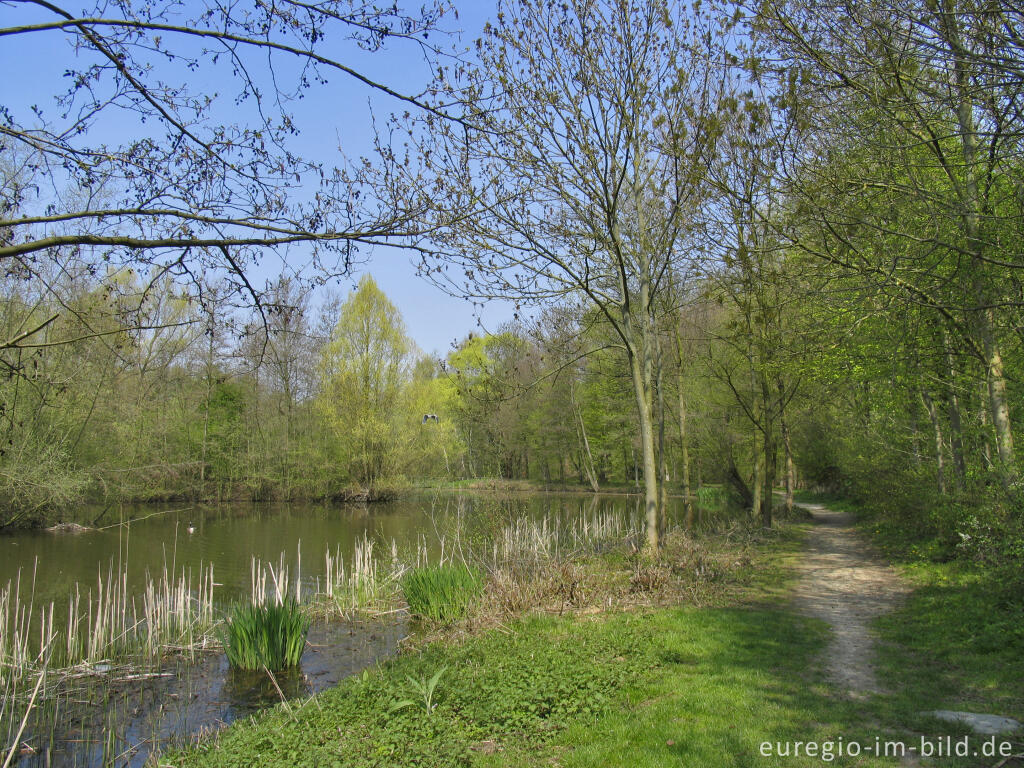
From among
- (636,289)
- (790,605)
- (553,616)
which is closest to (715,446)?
(636,289)

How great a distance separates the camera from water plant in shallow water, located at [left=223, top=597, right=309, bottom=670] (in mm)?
7809

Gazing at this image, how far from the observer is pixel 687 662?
18.8 ft

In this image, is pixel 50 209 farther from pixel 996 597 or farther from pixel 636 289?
pixel 636 289

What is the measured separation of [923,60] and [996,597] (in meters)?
5.28

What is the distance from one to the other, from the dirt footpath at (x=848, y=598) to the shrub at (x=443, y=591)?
4198mm

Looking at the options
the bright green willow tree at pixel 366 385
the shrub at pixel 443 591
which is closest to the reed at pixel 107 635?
the shrub at pixel 443 591

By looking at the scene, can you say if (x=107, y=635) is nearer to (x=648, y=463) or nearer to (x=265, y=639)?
(x=265, y=639)

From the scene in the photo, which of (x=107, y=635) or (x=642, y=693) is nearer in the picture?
(x=642, y=693)

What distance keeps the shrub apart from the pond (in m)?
0.63

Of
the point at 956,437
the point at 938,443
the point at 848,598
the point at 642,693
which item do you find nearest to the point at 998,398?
the point at 956,437

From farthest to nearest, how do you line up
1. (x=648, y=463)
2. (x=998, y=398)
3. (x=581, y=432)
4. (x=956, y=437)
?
(x=581, y=432) → (x=956, y=437) → (x=648, y=463) → (x=998, y=398)

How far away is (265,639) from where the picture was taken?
782 centimetres

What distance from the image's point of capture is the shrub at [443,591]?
8.76 m

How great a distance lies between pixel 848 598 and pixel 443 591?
210 inches
